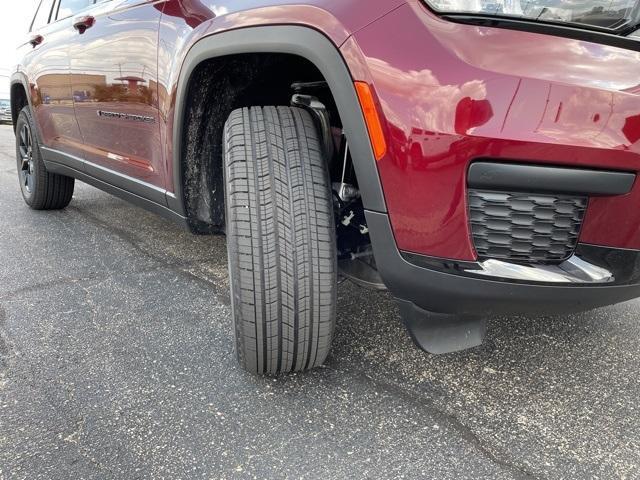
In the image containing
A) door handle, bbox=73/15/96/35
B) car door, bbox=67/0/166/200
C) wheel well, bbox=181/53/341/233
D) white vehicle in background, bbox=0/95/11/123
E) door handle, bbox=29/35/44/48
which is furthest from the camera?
white vehicle in background, bbox=0/95/11/123

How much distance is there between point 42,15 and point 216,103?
8.88 feet

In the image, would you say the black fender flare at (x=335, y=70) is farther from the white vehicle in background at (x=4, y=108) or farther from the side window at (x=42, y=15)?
the white vehicle in background at (x=4, y=108)

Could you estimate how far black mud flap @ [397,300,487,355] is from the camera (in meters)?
1.38

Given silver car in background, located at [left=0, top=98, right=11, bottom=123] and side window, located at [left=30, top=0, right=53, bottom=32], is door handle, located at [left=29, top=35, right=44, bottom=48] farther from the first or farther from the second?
silver car in background, located at [left=0, top=98, right=11, bottom=123]

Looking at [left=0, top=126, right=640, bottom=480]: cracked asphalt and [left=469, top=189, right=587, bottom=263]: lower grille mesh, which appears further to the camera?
[left=0, top=126, right=640, bottom=480]: cracked asphalt

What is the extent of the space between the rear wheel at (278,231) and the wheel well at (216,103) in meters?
0.30

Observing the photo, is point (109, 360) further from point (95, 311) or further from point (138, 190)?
point (138, 190)

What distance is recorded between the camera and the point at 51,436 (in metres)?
1.37

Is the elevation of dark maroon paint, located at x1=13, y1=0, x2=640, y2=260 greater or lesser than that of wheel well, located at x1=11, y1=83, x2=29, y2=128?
greater

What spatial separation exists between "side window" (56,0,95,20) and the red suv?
1419 millimetres

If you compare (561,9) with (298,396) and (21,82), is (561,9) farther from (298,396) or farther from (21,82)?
(21,82)

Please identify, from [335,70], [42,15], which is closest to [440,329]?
[335,70]

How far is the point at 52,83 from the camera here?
2.96 m

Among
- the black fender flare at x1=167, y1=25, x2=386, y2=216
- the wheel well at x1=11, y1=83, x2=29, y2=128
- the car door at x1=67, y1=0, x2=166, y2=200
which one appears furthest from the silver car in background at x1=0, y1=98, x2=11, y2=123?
the black fender flare at x1=167, y1=25, x2=386, y2=216
